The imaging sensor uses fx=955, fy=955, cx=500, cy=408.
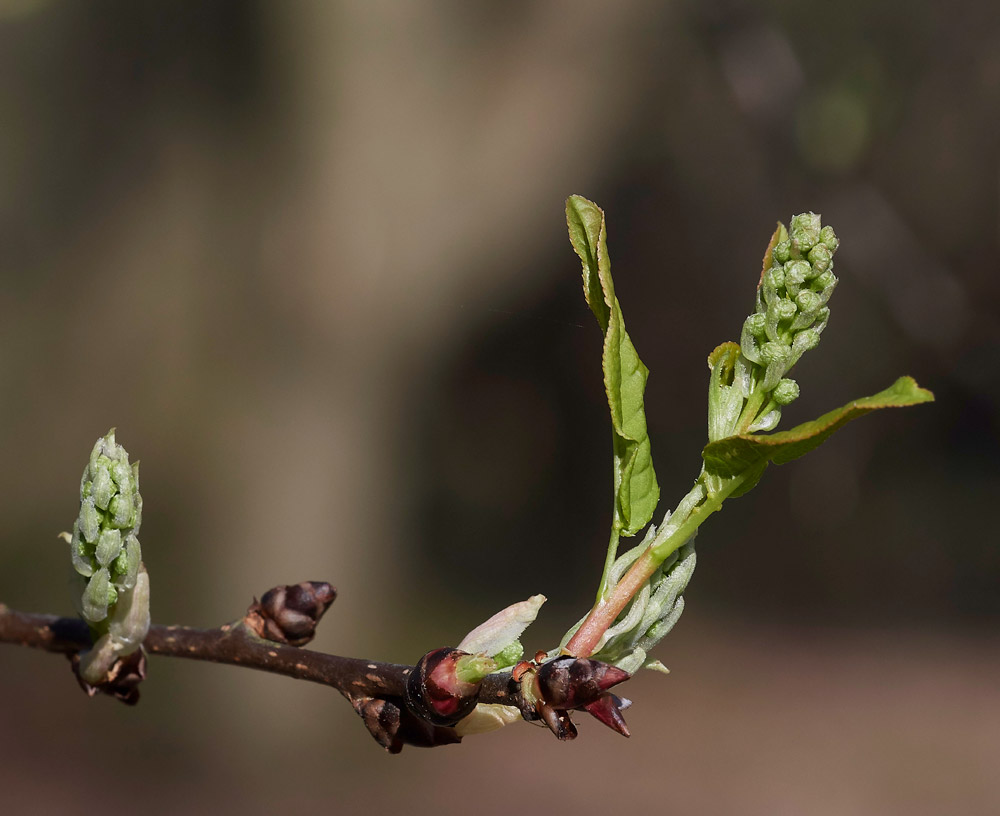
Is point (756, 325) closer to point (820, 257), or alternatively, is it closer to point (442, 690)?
point (820, 257)

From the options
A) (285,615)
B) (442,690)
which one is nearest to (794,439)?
(442,690)

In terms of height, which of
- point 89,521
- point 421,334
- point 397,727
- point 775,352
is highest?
point 775,352

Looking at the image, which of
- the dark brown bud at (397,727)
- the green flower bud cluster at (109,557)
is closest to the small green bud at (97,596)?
the green flower bud cluster at (109,557)

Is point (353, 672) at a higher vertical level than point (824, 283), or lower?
lower

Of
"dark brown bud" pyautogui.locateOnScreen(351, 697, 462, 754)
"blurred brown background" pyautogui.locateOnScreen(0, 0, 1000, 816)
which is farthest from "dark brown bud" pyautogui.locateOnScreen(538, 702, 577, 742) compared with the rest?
"blurred brown background" pyautogui.locateOnScreen(0, 0, 1000, 816)

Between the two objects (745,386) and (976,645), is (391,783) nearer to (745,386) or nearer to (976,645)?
(976,645)

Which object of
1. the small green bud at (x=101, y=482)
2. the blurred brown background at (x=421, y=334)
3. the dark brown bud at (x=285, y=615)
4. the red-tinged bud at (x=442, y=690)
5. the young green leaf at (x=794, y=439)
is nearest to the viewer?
the young green leaf at (x=794, y=439)

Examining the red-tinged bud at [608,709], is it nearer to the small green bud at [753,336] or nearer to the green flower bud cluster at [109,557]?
the small green bud at [753,336]

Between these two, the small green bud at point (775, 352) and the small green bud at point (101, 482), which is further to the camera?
the small green bud at point (101, 482)
